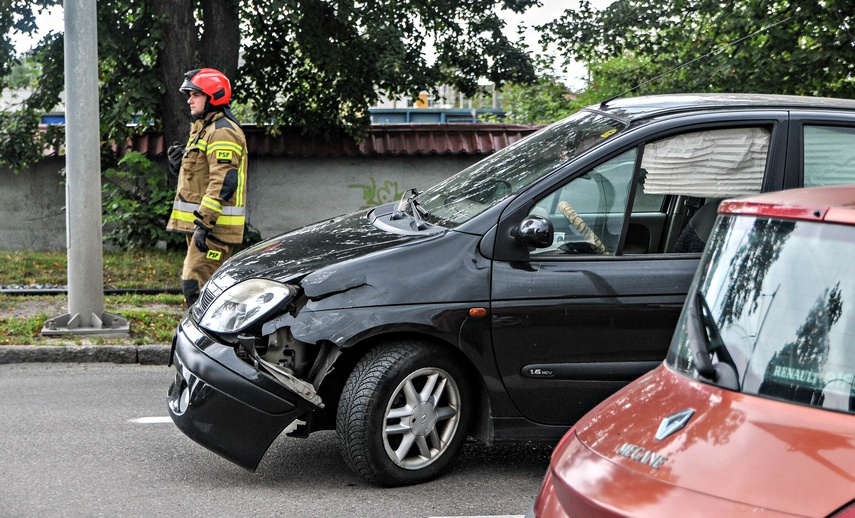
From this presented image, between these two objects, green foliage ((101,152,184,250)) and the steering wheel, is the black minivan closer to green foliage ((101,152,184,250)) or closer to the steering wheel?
the steering wheel

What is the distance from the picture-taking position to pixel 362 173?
14422 millimetres

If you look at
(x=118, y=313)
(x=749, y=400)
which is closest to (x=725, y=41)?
(x=118, y=313)

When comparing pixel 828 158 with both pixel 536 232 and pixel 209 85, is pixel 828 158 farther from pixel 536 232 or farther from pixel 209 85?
pixel 209 85

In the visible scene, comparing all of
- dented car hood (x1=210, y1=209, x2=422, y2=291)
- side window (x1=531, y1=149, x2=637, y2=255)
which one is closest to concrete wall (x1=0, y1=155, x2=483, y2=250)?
dented car hood (x1=210, y1=209, x2=422, y2=291)

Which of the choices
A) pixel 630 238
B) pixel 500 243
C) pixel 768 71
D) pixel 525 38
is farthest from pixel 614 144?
pixel 525 38

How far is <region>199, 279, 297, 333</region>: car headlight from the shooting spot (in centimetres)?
446

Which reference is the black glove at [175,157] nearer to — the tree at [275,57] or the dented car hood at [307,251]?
the dented car hood at [307,251]

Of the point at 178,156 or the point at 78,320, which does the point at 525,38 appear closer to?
the point at 178,156

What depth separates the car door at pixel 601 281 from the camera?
14.9 ft

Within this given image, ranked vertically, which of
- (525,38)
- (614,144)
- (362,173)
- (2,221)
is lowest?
(2,221)

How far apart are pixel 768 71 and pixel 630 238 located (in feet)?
26.6

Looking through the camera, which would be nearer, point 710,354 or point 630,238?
point 710,354

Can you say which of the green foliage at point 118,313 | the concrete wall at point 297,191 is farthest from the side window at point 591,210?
the concrete wall at point 297,191

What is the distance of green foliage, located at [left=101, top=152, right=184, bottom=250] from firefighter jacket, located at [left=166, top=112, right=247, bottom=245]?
4766 mm
